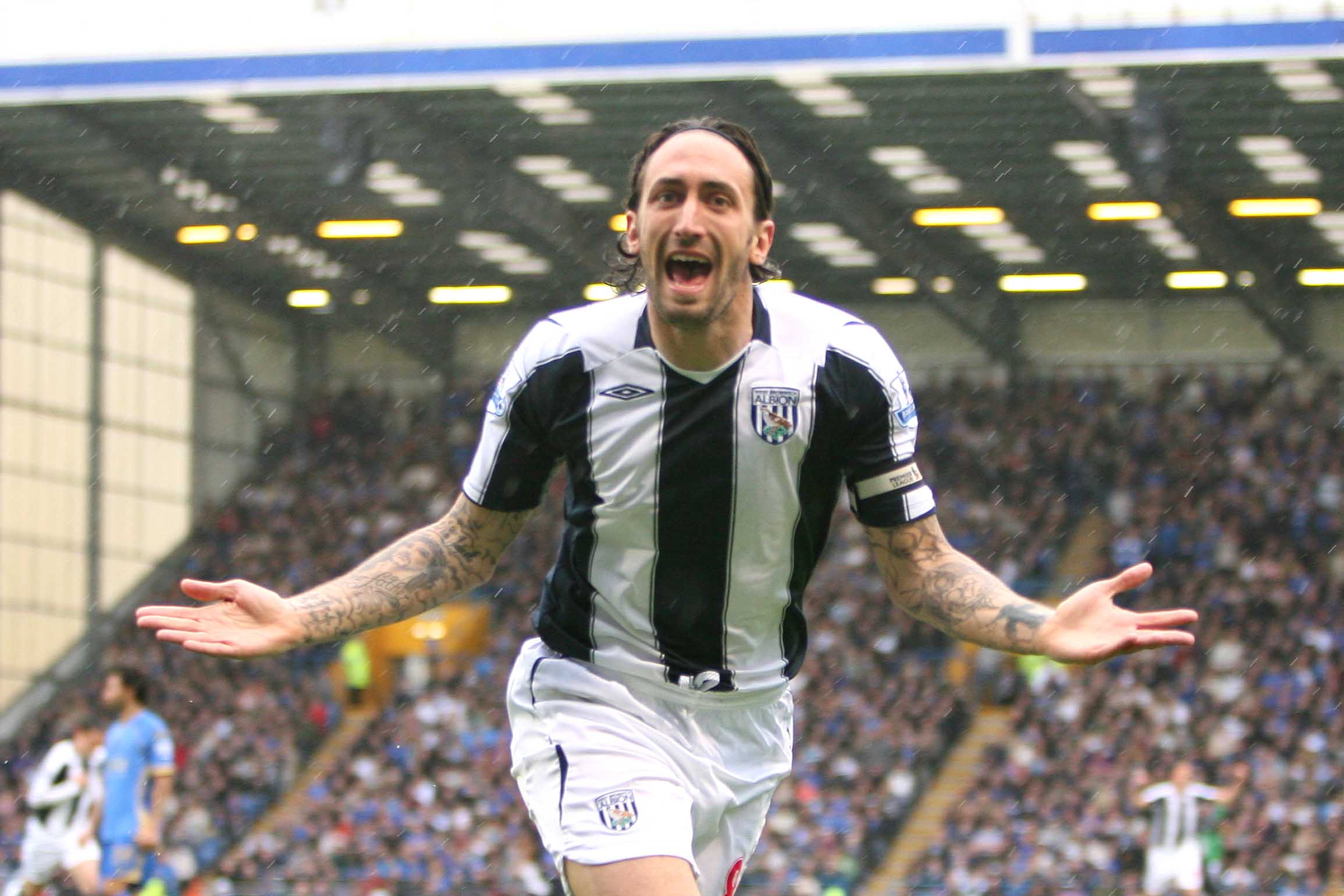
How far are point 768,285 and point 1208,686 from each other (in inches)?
299

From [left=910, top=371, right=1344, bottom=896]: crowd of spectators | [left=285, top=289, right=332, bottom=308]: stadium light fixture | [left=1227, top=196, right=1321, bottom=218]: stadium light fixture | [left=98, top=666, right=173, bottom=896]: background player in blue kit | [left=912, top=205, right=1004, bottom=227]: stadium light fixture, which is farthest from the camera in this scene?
[left=285, top=289, right=332, bottom=308]: stadium light fixture

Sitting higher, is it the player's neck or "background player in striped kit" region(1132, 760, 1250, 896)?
the player's neck

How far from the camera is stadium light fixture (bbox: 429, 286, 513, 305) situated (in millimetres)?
28641

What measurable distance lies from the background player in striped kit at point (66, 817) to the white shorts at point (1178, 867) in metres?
7.75

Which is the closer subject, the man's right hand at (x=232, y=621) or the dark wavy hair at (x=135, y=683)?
the man's right hand at (x=232, y=621)

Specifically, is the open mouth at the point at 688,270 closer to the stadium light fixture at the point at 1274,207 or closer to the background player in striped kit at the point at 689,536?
the background player in striped kit at the point at 689,536

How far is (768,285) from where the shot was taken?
13.8m

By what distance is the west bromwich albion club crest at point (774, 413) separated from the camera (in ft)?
12.0

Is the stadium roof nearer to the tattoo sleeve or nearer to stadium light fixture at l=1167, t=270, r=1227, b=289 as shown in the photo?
stadium light fixture at l=1167, t=270, r=1227, b=289

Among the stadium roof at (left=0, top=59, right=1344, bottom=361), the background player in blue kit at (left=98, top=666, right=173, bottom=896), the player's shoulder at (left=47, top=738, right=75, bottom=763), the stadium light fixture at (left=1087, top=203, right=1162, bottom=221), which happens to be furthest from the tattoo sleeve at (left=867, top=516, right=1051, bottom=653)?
the stadium light fixture at (left=1087, top=203, right=1162, bottom=221)

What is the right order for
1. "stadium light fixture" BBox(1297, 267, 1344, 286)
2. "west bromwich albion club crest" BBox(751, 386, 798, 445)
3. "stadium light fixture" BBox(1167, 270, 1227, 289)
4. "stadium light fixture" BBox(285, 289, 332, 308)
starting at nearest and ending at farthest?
1. "west bromwich albion club crest" BBox(751, 386, 798, 445)
2. "stadium light fixture" BBox(1297, 267, 1344, 286)
3. "stadium light fixture" BBox(1167, 270, 1227, 289)
4. "stadium light fixture" BBox(285, 289, 332, 308)

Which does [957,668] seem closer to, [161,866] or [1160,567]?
[1160,567]

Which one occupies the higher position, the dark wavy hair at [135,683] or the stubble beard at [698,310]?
the stubble beard at [698,310]

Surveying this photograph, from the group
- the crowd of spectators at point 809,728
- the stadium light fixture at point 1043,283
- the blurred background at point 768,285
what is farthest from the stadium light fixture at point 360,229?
the stadium light fixture at point 1043,283
